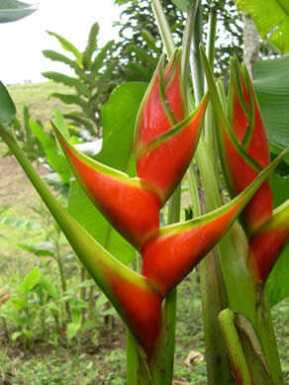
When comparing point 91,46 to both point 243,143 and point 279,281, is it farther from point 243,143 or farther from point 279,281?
point 243,143

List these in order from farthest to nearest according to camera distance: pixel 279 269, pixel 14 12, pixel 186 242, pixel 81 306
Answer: pixel 81 306 → pixel 279 269 → pixel 14 12 → pixel 186 242

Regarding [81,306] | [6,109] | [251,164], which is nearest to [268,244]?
[251,164]

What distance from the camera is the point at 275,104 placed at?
68cm

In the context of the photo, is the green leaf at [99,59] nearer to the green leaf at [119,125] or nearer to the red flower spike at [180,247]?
the green leaf at [119,125]

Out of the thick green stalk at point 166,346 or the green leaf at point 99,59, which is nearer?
the thick green stalk at point 166,346

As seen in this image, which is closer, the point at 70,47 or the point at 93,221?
the point at 93,221

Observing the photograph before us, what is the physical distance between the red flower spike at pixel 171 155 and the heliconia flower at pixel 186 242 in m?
0.03

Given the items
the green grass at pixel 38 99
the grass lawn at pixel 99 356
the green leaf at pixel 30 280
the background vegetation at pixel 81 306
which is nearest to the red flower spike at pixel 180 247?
the background vegetation at pixel 81 306

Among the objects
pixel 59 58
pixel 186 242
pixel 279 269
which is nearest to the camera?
pixel 186 242

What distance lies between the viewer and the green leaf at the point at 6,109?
1.44ft

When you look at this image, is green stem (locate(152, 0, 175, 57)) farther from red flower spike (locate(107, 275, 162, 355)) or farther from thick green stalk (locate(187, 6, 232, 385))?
red flower spike (locate(107, 275, 162, 355))

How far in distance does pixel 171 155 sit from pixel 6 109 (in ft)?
0.44

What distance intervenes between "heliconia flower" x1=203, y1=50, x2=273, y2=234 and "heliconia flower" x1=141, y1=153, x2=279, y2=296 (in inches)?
1.5

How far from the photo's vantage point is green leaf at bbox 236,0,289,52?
784 millimetres
